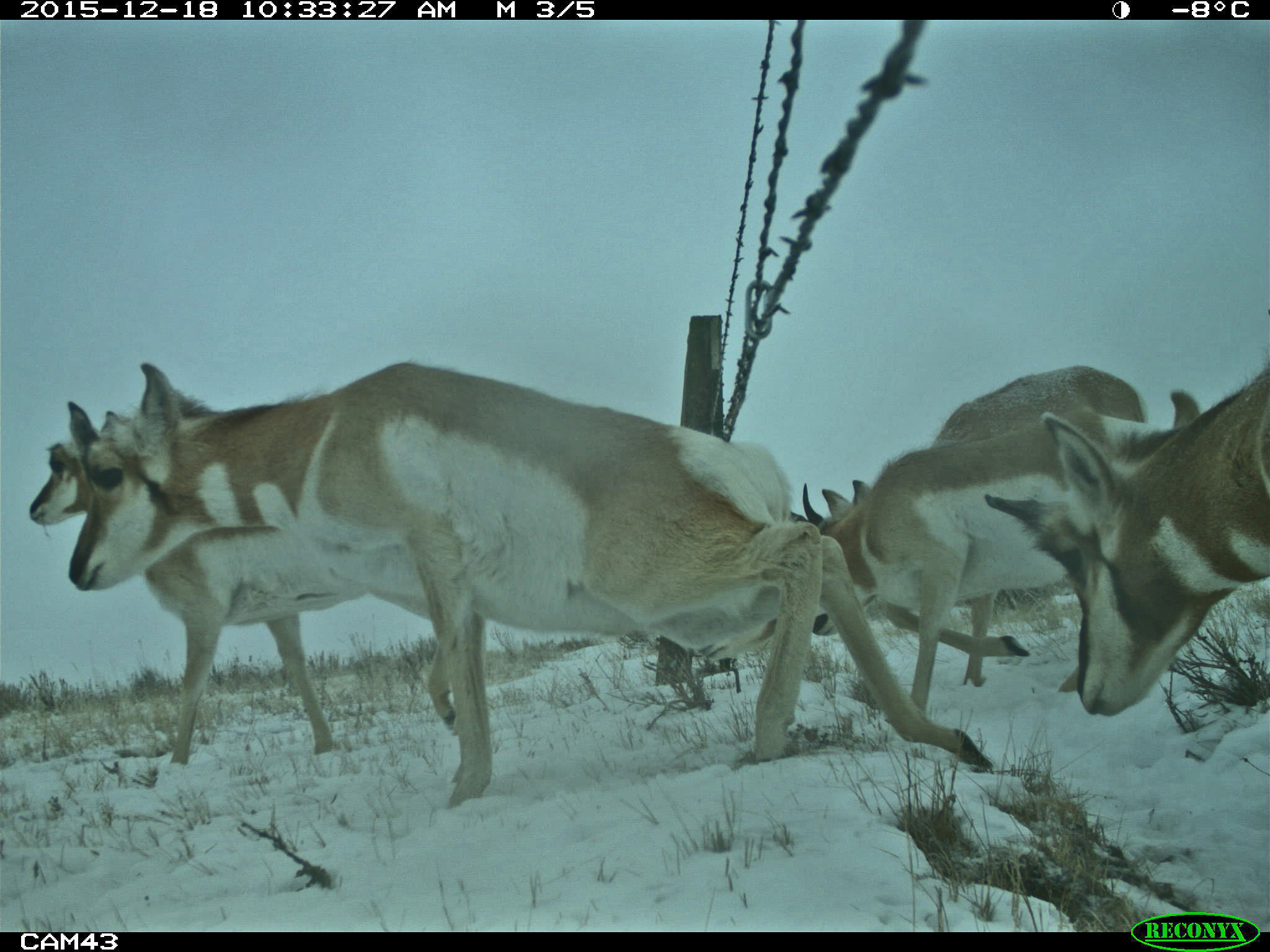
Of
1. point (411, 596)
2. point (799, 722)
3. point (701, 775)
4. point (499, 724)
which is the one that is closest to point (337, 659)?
point (499, 724)

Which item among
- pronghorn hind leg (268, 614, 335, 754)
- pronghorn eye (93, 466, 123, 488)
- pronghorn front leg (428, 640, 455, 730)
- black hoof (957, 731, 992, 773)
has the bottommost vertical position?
pronghorn hind leg (268, 614, 335, 754)

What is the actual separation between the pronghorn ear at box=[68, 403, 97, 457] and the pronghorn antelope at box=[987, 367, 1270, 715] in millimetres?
4817

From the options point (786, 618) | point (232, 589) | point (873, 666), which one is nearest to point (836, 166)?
point (786, 618)

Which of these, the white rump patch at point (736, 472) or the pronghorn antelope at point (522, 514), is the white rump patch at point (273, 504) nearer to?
the pronghorn antelope at point (522, 514)

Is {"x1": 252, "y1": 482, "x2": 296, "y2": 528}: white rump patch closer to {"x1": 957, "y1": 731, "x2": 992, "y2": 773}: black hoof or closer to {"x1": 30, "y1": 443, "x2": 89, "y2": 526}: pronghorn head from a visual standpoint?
{"x1": 30, "y1": 443, "x2": 89, "y2": 526}: pronghorn head

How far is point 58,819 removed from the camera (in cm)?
464

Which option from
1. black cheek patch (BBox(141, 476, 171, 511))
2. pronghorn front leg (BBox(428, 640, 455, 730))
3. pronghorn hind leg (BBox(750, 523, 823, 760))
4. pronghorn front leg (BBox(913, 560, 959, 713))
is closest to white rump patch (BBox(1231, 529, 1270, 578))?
pronghorn hind leg (BBox(750, 523, 823, 760))

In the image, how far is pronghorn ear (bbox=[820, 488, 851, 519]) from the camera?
846 cm

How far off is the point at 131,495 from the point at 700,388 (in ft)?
13.5

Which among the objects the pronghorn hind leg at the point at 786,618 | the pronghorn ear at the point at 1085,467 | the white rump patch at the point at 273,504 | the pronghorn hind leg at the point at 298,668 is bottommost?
the pronghorn hind leg at the point at 298,668

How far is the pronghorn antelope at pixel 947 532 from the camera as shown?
6.53 m

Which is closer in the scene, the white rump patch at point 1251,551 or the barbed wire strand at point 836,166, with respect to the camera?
the barbed wire strand at point 836,166

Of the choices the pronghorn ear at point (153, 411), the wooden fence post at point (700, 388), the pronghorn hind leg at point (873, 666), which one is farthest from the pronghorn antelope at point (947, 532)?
the pronghorn ear at point (153, 411)
